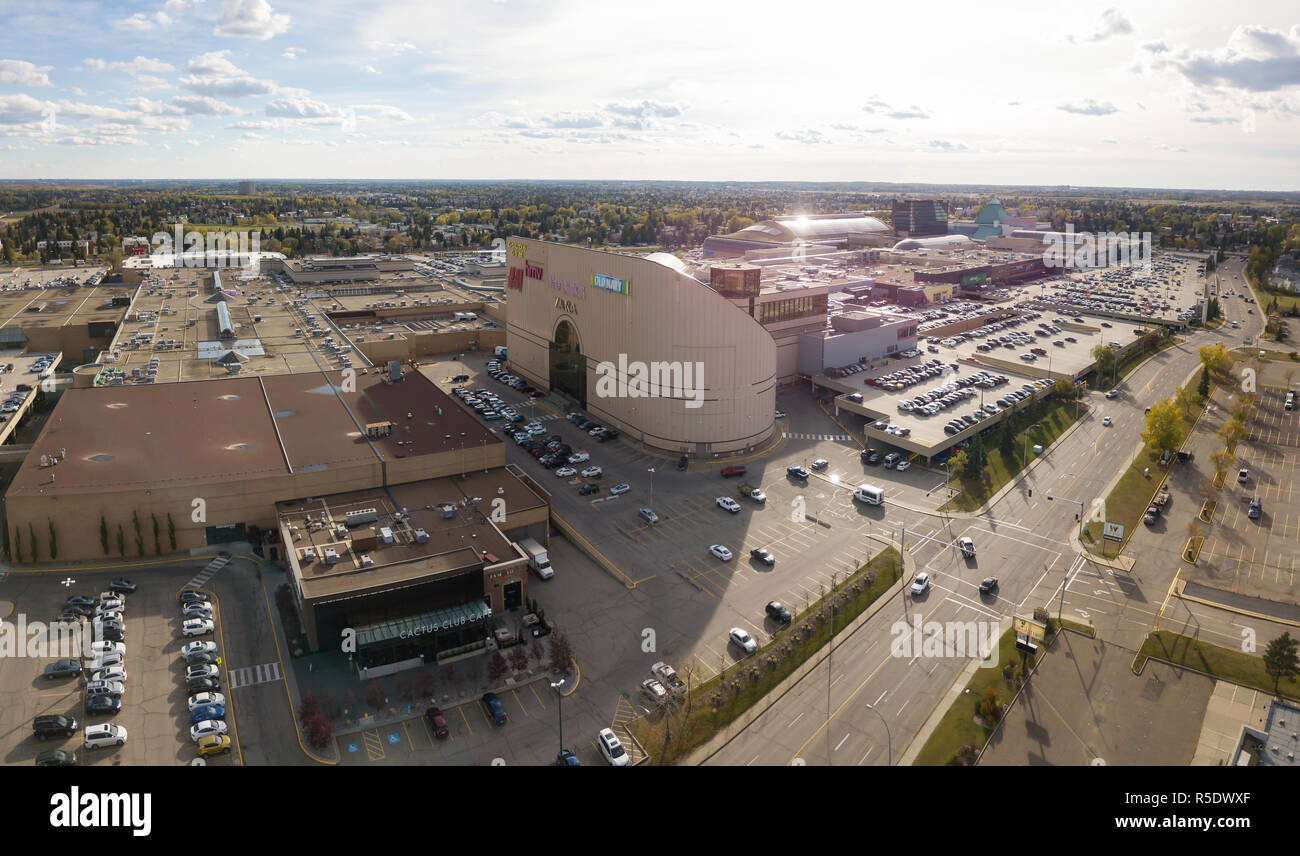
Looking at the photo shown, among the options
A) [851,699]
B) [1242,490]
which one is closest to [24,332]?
[851,699]

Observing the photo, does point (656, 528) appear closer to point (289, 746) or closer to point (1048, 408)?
point (289, 746)

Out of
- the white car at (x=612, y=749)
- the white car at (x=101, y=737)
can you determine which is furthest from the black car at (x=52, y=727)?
the white car at (x=612, y=749)

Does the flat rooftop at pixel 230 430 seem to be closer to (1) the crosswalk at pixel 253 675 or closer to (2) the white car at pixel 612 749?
(1) the crosswalk at pixel 253 675

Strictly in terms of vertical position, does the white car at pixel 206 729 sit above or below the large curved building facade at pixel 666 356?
below

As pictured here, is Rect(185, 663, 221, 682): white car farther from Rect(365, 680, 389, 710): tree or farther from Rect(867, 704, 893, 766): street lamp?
Rect(867, 704, 893, 766): street lamp

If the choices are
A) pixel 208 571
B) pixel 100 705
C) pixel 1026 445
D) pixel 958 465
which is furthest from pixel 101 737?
pixel 1026 445

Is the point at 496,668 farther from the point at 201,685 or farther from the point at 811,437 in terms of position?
the point at 811,437

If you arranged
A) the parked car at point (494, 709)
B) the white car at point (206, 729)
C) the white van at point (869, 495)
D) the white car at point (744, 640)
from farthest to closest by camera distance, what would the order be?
1. the white van at point (869, 495)
2. the white car at point (744, 640)
3. the parked car at point (494, 709)
4. the white car at point (206, 729)
